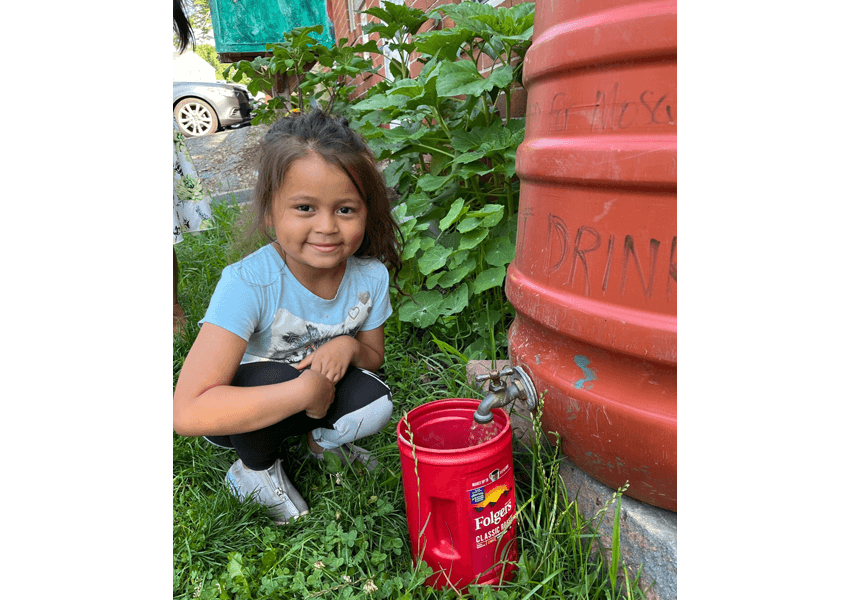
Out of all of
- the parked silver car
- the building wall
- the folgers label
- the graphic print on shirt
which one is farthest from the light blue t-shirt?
the parked silver car

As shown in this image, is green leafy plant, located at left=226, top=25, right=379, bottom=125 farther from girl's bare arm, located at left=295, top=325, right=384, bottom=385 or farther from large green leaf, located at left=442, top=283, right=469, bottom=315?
girl's bare arm, located at left=295, top=325, right=384, bottom=385

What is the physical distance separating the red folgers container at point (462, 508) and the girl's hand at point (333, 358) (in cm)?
35

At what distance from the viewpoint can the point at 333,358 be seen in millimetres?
1597

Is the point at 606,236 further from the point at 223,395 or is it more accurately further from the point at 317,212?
the point at 223,395

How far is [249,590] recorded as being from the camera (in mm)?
1271

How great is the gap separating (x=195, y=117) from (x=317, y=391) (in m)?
9.23

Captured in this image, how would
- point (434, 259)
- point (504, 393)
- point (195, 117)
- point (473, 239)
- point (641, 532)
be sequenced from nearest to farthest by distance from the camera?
point (641, 532)
point (504, 393)
point (473, 239)
point (434, 259)
point (195, 117)

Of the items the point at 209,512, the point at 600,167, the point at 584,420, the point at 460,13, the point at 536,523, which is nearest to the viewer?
the point at 600,167

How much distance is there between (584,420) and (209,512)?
998mm

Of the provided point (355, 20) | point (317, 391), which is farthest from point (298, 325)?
point (355, 20)

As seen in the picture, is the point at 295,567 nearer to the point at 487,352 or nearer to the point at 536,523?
the point at 536,523

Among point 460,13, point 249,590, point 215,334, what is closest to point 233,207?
point 460,13

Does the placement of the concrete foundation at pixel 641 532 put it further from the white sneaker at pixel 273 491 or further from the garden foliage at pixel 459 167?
the white sneaker at pixel 273 491

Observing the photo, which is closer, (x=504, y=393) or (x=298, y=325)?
(x=504, y=393)
